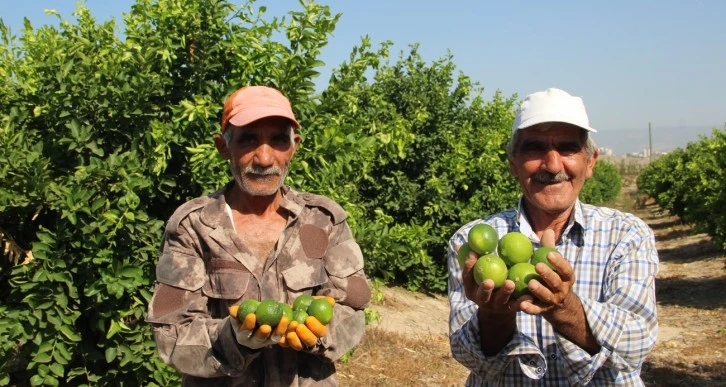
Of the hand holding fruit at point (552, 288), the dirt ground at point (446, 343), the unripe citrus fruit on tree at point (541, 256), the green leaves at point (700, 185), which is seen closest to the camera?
the hand holding fruit at point (552, 288)

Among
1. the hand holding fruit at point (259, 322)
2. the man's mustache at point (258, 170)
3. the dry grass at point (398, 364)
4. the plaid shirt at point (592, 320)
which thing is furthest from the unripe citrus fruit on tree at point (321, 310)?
the dry grass at point (398, 364)

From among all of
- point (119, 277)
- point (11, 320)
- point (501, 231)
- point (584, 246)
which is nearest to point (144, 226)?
point (119, 277)

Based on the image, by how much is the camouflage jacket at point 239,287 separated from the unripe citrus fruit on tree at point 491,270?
65cm

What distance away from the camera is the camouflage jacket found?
246cm

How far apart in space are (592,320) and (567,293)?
14cm

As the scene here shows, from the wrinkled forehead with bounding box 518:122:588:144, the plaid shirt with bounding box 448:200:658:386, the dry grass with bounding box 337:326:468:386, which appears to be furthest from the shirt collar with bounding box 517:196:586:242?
the dry grass with bounding box 337:326:468:386

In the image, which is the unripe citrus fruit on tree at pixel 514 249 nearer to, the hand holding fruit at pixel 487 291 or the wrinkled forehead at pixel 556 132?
the hand holding fruit at pixel 487 291

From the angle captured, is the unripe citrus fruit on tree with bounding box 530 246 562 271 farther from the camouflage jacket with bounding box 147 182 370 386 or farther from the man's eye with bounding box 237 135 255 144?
the man's eye with bounding box 237 135 255 144

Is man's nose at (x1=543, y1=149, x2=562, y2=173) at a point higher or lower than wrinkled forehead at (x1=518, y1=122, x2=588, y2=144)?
lower

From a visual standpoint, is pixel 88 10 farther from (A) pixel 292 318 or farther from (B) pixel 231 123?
(A) pixel 292 318

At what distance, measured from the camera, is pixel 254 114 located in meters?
2.60

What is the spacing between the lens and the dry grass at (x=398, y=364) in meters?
7.15

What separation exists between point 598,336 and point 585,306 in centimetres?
10

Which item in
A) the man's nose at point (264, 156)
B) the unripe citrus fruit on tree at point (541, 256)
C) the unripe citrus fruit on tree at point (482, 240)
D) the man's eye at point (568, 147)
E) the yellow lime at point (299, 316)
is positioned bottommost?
the yellow lime at point (299, 316)
